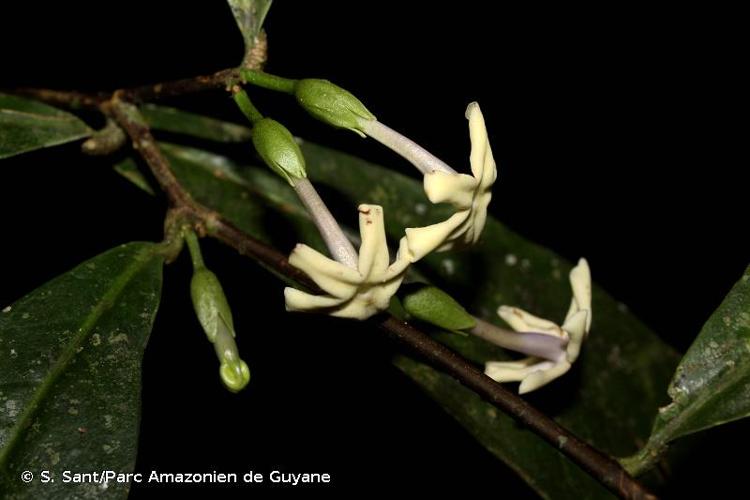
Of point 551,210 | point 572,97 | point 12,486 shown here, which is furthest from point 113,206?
point 572,97

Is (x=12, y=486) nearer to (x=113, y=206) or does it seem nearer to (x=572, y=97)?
(x=113, y=206)

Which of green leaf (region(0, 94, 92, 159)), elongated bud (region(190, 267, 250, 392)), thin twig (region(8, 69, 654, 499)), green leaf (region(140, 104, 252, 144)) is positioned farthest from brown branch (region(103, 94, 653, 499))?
green leaf (region(140, 104, 252, 144))

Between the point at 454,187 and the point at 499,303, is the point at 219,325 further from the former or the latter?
the point at 499,303

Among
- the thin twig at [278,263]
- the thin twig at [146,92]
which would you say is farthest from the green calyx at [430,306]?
the thin twig at [146,92]

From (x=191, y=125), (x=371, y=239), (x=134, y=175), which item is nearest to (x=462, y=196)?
(x=371, y=239)

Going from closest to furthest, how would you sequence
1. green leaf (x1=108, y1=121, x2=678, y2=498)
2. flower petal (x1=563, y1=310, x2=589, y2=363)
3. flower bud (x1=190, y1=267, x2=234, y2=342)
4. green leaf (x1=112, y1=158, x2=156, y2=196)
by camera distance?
flower bud (x1=190, y1=267, x2=234, y2=342) < flower petal (x1=563, y1=310, x2=589, y2=363) < green leaf (x1=108, y1=121, x2=678, y2=498) < green leaf (x1=112, y1=158, x2=156, y2=196)

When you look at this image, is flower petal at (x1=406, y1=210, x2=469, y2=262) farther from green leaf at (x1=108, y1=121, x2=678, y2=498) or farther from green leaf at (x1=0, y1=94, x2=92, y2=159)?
green leaf at (x1=0, y1=94, x2=92, y2=159)

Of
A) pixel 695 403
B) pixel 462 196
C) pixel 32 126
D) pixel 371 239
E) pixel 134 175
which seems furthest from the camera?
pixel 134 175
